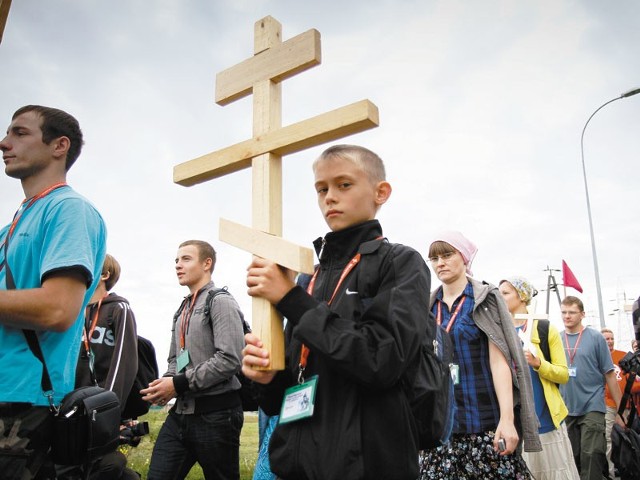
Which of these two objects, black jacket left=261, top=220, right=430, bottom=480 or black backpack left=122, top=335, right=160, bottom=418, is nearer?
black jacket left=261, top=220, right=430, bottom=480

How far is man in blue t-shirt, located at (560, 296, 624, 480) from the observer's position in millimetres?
7023

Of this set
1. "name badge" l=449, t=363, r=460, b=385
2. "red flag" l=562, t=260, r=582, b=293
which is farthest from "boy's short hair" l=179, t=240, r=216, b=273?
"red flag" l=562, t=260, r=582, b=293

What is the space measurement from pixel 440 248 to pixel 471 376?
94cm

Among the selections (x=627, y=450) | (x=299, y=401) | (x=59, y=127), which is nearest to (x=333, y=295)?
(x=299, y=401)

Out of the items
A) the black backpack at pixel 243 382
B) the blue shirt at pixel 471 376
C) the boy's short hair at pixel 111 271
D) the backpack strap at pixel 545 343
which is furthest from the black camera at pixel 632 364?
the boy's short hair at pixel 111 271

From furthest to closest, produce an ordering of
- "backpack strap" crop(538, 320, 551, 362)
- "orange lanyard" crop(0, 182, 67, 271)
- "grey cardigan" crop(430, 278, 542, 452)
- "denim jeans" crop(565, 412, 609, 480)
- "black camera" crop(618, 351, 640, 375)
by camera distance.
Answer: "denim jeans" crop(565, 412, 609, 480)
"black camera" crop(618, 351, 640, 375)
"backpack strap" crop(538, 320, 551, 362)
"grey cardigan" crop(430, 278, 542, 452)
"orange lanyard" crop(0, 182, 67, 271)

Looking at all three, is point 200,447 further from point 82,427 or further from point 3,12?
point 3,12

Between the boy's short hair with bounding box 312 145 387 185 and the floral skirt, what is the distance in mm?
2052

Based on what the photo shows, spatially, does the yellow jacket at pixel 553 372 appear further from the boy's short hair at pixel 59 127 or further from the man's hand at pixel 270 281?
the boy's short hair at pixel 59 127

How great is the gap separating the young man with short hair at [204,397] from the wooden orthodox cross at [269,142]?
2.06 metres

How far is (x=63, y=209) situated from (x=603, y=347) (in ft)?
23.7

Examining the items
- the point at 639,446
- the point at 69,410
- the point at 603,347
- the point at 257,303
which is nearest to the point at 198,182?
the point at 257,303

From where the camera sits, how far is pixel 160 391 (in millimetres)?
4215

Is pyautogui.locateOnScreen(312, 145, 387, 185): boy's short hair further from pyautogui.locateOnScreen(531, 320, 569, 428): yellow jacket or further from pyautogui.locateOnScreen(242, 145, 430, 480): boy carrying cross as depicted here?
pyautogui.locateOnScreen(531, 320, 569, 428): yellow jacket
